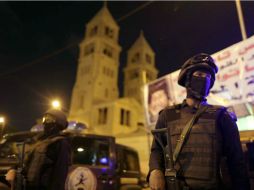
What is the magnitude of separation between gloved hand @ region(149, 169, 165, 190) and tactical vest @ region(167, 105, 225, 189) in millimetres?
142

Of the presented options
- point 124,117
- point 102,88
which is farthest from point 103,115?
point 102,88

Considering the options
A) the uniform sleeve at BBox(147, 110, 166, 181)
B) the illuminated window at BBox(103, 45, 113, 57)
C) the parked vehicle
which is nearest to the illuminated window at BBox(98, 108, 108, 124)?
the illuminated window at BBox(103, 45, 113, 57)

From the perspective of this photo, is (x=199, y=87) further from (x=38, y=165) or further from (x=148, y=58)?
(x=148, y=58)

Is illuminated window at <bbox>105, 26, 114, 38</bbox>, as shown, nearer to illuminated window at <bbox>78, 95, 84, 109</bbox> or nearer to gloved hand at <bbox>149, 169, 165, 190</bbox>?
illuminated window at <bbox>78, 95, 84, 109</bbox>

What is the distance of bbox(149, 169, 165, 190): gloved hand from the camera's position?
201cm

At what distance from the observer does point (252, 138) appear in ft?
10.1

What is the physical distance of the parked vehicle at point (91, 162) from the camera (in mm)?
4621

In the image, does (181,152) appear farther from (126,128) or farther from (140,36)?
(140,36)

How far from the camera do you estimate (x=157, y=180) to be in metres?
2.03

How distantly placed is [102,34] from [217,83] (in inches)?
1814

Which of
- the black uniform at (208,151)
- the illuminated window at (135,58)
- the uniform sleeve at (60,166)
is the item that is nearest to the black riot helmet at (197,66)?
the black uniform at (208,151)

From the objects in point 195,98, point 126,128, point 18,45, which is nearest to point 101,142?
point 195,98

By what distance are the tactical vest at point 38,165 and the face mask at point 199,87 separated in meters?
2.12

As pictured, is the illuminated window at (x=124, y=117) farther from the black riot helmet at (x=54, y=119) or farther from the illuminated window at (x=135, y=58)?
the black riot helmet at (x=54, y=119)
